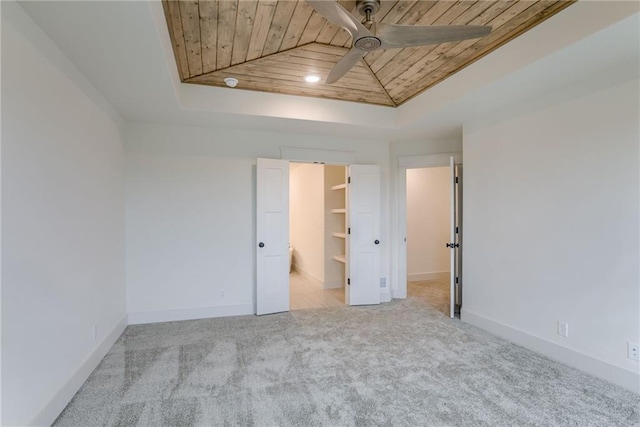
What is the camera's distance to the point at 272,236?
4.27 m

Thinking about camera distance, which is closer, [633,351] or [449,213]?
[633,351]

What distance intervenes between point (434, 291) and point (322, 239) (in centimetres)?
212

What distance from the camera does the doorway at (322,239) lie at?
5.33 meters

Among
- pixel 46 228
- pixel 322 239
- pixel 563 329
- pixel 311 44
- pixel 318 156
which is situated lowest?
pixel 563 329

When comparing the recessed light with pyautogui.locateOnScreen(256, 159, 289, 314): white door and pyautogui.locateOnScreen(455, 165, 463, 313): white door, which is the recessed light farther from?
pyautogui.locateOnScreen(455, 165, 463, 313): white door

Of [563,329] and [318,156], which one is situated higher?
[318,156]

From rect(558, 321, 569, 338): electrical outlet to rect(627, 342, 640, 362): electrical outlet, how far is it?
1.38 ft

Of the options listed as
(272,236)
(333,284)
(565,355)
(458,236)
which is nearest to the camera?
(565,355)

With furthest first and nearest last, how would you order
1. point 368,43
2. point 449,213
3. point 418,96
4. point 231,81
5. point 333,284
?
point 333,284, point 449,213, point 418,96, point 231,81, point 368,43

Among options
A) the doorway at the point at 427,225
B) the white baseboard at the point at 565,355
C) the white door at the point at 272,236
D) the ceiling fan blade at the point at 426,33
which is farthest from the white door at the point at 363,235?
the ceiling fan blade at the point at 426,33

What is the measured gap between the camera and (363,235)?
4.69 m

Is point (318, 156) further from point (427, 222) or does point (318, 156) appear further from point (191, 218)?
point (427, 222)

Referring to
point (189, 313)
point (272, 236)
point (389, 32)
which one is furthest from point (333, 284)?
point (389, 32)

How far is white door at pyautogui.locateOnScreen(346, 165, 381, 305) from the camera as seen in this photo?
464 cm
